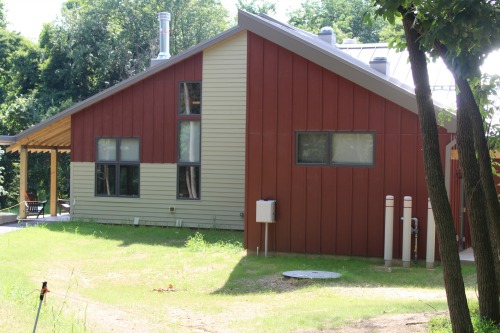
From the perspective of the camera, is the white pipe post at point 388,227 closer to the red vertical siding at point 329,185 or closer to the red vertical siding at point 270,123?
the red vertical siding at point 329,185

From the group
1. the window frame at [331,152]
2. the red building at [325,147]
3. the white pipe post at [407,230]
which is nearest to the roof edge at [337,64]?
the red building at [325,147]

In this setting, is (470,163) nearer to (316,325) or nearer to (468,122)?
(468,122)

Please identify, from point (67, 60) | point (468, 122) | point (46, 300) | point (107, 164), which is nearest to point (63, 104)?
point (67, 60)

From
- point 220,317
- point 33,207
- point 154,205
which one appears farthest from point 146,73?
point 220,317

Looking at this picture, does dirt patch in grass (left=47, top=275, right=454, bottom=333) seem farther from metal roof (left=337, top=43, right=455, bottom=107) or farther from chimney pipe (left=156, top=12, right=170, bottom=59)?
chimney pipe (left=156, top=12, right=170, bottom=59)

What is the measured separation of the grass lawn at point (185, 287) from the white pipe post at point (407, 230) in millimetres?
265

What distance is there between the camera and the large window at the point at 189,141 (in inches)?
767

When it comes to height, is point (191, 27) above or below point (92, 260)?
above

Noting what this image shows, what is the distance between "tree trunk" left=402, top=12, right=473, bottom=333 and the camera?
20.9 ft

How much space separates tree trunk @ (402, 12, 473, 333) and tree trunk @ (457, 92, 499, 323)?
1.91 feet

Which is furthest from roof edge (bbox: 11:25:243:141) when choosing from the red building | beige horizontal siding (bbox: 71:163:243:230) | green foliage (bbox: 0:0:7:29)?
green foliage (bbox: 0:0:7:29)

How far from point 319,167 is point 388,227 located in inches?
73.4

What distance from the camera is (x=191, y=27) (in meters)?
39.8

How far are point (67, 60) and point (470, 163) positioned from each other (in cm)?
3304
